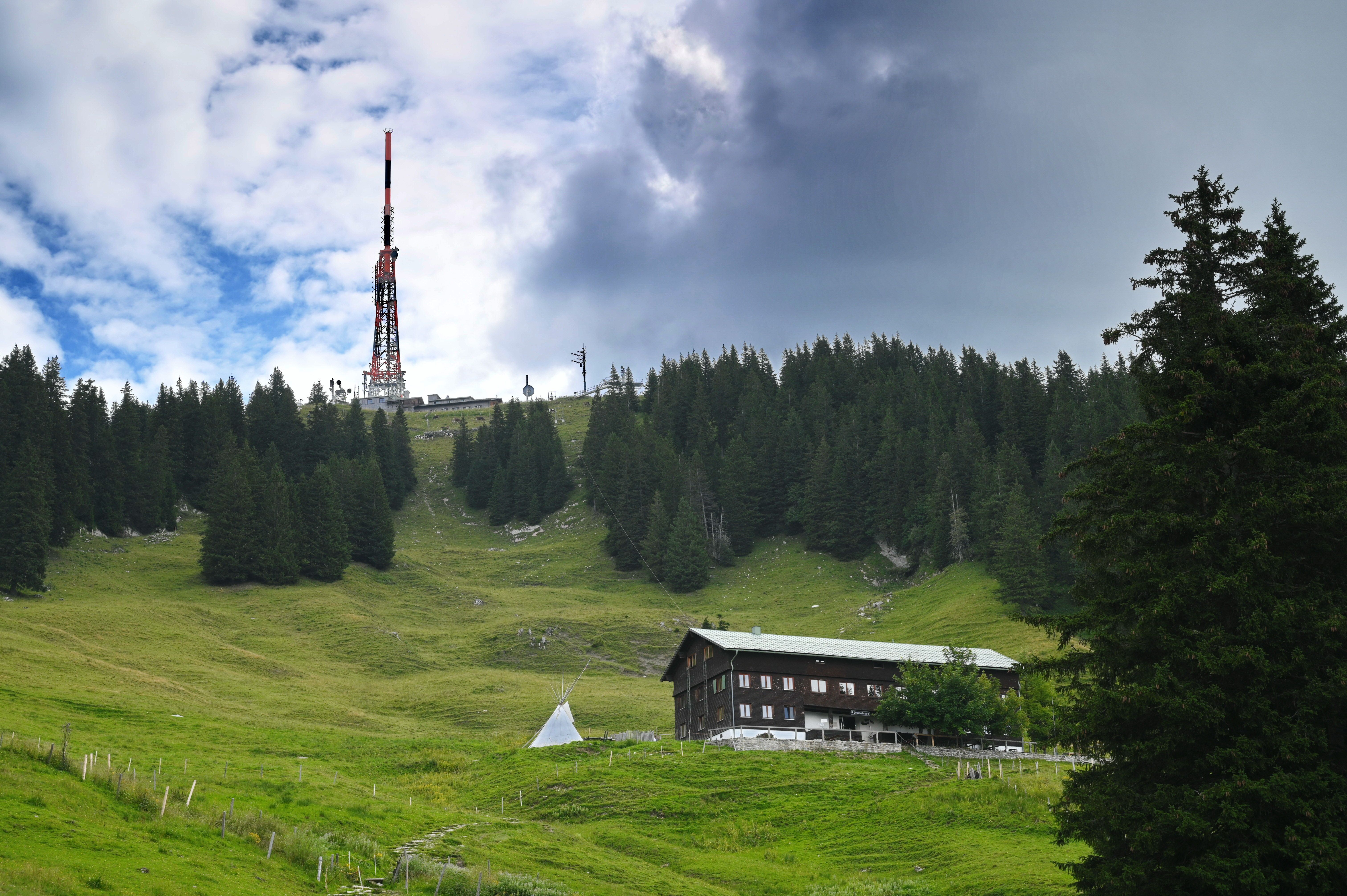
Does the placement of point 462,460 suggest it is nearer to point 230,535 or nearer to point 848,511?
point 230,535

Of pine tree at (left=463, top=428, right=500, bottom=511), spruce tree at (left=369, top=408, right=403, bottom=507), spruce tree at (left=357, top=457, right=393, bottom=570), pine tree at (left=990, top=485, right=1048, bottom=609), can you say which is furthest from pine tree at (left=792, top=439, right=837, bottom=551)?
spruce tree at (left=369, top=408, right=403, bottom=507)

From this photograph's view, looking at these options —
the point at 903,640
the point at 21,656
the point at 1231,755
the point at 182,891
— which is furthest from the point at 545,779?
the point at 903,640

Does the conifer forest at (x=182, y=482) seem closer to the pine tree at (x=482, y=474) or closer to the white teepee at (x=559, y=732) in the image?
the pine tree at (x=482, y=474)

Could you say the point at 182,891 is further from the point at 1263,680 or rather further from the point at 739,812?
the point at 739,812

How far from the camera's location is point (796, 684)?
206 ft

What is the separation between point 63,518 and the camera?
10481 cm

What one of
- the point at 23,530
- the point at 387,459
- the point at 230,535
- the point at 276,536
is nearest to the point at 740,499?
the point at 276,536

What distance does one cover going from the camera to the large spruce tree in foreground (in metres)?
18.7

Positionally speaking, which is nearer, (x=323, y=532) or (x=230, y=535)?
(x=230, y=535)

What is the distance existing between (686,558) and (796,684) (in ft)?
194

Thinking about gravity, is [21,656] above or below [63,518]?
below

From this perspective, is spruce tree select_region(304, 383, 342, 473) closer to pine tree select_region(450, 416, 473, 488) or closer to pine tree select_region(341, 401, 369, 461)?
pine tree select_region(341, 401, 369, 461)

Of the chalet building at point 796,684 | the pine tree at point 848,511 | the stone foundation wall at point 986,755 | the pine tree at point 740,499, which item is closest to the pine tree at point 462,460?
the pine tree at point 740,499

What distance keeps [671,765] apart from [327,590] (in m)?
69.7
